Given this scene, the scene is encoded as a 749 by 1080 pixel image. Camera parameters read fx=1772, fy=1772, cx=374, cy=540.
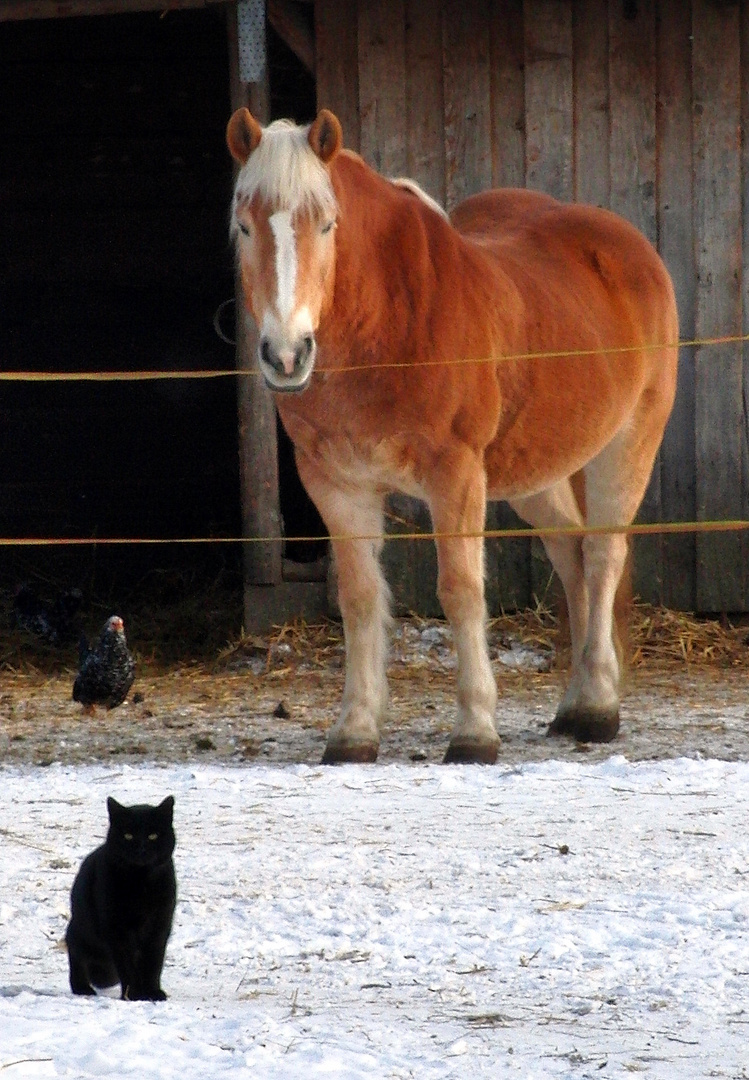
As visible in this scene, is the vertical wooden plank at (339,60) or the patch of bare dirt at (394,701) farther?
the vertical wooden plank at (339,60)

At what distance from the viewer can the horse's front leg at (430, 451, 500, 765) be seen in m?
5.48

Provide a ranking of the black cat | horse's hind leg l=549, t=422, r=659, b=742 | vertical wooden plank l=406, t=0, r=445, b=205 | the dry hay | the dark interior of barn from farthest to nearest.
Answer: the dark interior of barn, vertical wooden plank l=406, t=0, r=445, b=205, the dry hay, horse's hind leg l=549, t=422, r=659, b=742, the black cat

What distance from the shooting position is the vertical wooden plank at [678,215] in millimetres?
8031

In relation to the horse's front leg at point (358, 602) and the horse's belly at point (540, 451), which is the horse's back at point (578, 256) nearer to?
the horse's belly at point (540, 451)

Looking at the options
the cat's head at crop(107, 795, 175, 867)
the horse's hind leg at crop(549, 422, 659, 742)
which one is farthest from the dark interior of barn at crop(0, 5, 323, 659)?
the cat's head at crop(107, 795, 175, 867)

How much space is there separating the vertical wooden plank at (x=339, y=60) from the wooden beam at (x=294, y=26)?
0.04 metres

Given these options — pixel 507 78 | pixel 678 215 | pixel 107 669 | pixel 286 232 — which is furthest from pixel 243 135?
pixel 678 215

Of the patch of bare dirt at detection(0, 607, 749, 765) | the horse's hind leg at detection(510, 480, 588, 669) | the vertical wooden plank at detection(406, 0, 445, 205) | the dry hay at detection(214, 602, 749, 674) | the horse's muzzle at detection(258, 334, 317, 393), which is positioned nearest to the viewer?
the horse's muzzle at detection(258, 334, 317, 393)

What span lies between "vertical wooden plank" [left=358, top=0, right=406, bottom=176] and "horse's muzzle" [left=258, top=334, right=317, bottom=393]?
333 cm

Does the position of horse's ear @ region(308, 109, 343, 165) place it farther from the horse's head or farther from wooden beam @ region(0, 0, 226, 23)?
Result: wooden beam @ region(0, 0, 226, 23)

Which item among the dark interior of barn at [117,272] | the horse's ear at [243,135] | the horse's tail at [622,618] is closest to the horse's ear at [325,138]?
the horse's ear at [243,135]

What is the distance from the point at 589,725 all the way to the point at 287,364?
6.29ft

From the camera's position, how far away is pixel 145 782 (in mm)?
5098

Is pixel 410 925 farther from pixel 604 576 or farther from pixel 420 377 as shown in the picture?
pixel 604 576
